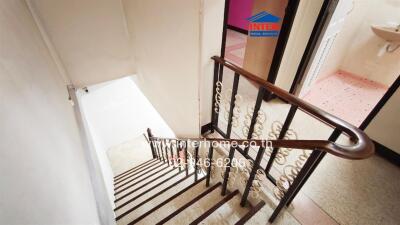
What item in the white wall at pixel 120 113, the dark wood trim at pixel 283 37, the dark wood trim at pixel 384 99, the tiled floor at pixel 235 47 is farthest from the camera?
the white wall at pixel 120 113

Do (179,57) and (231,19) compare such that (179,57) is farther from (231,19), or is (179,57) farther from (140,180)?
(231,19)

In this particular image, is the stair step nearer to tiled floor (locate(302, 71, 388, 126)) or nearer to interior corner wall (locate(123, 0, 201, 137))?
interior corner wall (locate(123, 0, 201, 137))

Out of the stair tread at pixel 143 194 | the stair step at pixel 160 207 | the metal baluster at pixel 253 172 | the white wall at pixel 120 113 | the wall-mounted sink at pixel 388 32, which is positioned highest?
the wall-mounted sink at pixel 388 32

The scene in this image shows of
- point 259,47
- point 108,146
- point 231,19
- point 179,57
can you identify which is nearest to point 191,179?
point 179,57

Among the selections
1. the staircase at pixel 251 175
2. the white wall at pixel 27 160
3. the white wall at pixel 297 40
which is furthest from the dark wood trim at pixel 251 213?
the white wall at pixel 297 40

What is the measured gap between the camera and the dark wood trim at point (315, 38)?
1.99m

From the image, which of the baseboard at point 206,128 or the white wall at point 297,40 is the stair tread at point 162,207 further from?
the white wall at point 297,40

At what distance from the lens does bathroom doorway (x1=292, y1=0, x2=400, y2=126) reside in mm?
2630

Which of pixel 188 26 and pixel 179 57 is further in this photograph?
pixel 179 57

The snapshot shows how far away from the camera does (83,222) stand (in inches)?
43.1

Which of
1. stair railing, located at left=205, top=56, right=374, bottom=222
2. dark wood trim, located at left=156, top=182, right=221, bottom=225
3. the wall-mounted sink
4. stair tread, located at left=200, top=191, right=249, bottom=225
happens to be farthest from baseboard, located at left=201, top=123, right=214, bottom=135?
the wall-mounted sink

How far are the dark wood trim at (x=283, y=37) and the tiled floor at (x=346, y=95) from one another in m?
0.77

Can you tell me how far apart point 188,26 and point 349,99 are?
111 inches

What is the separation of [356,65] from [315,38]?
1.88m
